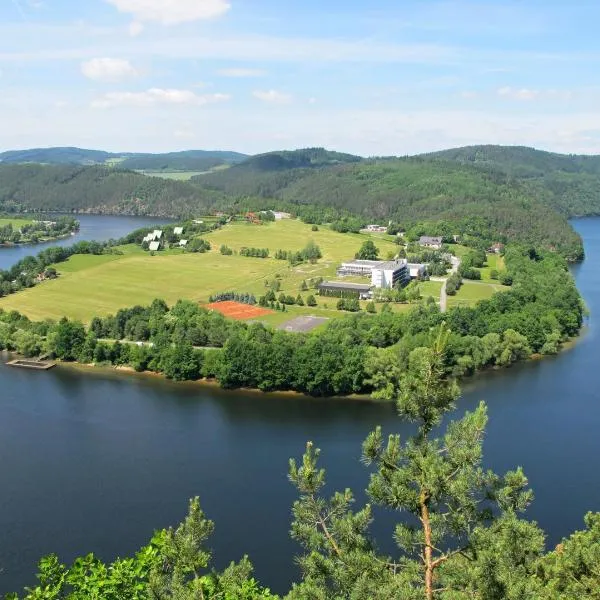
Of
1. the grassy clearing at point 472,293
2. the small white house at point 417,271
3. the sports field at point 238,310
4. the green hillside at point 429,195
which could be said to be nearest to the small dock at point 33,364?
the sports field at point 238,310

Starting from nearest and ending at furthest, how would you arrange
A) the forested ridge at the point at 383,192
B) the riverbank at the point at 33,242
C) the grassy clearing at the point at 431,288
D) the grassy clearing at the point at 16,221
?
the grassy clearing at the point at 431,288 → the riverbank at the point at 33,242 → the forested ridge at the point at 383,192 → the grassy clearing at the point at 16,221

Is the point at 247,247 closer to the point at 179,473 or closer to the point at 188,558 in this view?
the point at 179,473

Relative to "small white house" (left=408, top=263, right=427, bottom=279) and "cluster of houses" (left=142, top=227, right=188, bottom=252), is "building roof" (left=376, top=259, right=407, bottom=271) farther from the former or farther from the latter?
"cluster of houses" (left=142, top=227, right=188, bottom=252)

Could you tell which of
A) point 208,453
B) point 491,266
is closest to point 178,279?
point 491,266

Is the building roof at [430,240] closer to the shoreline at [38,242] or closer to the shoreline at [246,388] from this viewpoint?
the shoreline at [246,388]

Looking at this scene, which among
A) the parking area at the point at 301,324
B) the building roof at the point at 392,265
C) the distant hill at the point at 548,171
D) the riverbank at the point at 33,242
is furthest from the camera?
the distant hill at the point at 548,171

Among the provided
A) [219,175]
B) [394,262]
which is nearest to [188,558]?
[394,262]
